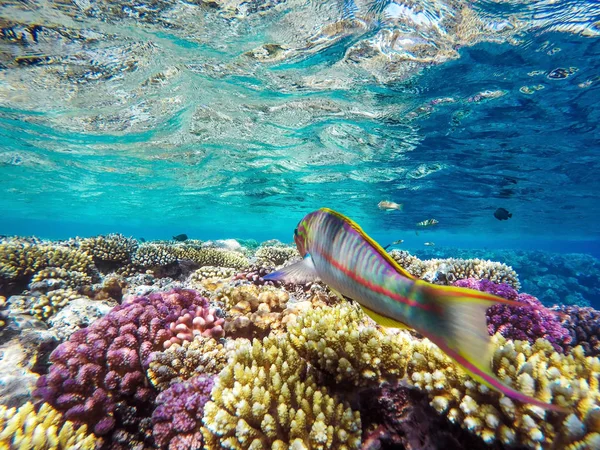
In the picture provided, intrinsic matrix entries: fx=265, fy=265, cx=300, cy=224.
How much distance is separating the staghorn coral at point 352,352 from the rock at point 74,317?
4402 mm

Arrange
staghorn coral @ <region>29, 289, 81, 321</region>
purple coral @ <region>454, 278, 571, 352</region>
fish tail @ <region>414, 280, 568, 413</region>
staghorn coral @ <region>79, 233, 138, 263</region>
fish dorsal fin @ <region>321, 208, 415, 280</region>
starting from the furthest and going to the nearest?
staghorn coral @ <region>79, 233, 138, 263</region> < staghorn coral @ <region>29, 289, 81, 321</region> < purple coral @ <region>454, 278, 571, 352</region> < fish dorsal fin @ <region>321, 208, 415, 280</region> < fish tail @ <region>414, 280, 568, 413</region>

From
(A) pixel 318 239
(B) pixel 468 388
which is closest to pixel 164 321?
(A) pixel 318 239

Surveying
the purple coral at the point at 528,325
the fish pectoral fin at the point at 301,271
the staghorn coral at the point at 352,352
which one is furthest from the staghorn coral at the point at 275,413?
the purple coral at the point at 528,325

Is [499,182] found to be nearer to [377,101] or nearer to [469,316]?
[377,101]

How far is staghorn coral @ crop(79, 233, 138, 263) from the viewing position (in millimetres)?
8020

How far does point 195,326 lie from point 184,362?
2.03 ft

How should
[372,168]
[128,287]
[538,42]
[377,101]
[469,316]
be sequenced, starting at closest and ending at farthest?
[469,316] < [128,287] < [538,42] < [377,101] < [372,168]

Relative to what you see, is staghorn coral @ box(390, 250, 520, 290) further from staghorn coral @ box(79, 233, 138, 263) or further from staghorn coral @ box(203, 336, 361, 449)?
staghorn coral @ box(79, 233, 138, 263)

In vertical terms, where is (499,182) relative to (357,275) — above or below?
above

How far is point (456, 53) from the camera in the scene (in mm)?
9844

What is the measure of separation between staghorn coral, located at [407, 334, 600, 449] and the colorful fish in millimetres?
1445

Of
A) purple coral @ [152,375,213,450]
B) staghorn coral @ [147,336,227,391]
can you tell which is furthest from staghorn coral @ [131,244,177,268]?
purple coral @ [152,375,213,450]

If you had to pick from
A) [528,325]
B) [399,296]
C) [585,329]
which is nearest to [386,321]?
[399,296]

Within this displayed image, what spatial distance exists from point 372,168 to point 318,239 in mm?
21055
